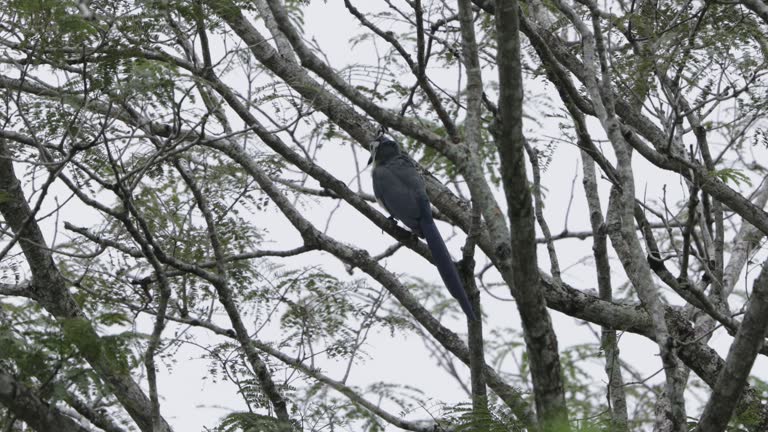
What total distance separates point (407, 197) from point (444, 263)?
85 centimetres

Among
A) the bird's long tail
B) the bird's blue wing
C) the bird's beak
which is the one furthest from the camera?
the bird's blue wing

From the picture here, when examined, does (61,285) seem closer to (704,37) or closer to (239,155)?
(239,155)

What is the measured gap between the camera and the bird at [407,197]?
21.4 ft

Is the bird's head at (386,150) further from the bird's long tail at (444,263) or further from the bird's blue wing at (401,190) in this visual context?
the bird's long tail at (444,263)

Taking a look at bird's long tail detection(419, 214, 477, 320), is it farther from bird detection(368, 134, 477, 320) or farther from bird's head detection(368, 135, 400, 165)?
bird's head detection(368, 135, 400, 165)

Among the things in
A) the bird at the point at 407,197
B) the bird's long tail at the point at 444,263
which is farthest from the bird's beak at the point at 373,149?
the bird's long tail at the point at 444,263

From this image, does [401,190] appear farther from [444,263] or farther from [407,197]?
[444,263]

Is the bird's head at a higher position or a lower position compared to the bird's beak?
higher

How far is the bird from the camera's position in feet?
21.4

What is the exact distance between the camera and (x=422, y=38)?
15.7 ft

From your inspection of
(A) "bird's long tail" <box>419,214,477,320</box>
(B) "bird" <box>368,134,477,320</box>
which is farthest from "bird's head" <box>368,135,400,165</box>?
(A) "bird's long tail" <box>419,214,477,320</box>

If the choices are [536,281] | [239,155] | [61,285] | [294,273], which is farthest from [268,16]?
[536,281]

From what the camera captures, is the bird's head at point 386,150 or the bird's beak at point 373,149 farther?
the bird's head at point 386,150

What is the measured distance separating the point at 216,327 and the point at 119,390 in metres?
1.17
